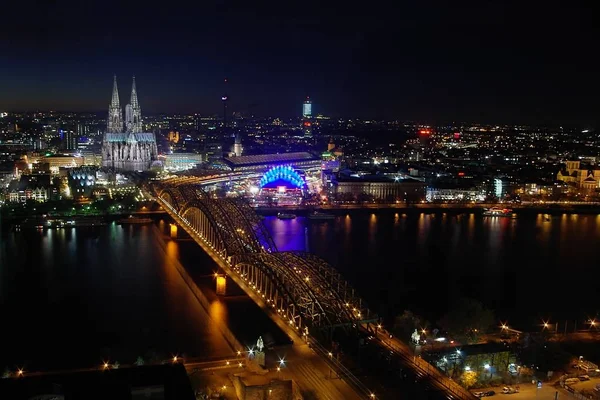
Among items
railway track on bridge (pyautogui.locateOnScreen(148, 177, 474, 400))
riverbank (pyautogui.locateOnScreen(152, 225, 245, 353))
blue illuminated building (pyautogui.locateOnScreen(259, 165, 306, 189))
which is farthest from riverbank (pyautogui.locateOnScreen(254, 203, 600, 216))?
railway track on bridge (pyautogui.locateOnScreen(148, 177, 474, 400))

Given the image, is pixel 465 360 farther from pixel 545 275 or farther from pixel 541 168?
pixel 541 168

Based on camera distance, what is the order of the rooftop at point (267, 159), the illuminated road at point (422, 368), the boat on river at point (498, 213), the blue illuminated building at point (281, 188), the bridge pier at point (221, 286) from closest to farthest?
the illuminated road at point (422, 368), the bridge pier at point (221, 286), the boat on river at point (498, 213), the blue illuminated building at point (281, 188), the rooftop at point (267, 159)

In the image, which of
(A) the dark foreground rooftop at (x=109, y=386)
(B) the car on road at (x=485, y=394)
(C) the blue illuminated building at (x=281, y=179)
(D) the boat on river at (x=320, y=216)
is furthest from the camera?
(C) the blue illuminated building at (x=281, y=179)

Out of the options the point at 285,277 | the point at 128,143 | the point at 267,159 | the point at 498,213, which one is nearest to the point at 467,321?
the point at 285,277

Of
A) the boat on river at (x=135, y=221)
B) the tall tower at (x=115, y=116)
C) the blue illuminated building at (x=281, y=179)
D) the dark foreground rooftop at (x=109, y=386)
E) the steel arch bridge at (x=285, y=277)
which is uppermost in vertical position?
the tall tower at (x=115, y=116)

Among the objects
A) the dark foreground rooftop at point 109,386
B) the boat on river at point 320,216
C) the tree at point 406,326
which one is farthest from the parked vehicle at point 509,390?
the boat on river at point 320,216

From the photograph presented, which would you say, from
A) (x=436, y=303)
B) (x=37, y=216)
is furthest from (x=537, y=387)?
(x=37, y=216)

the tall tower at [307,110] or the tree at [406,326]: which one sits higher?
the tall tower at [307,110]

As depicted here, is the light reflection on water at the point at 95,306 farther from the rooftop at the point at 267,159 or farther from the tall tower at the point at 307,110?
the tall tower at the point at 307,110
